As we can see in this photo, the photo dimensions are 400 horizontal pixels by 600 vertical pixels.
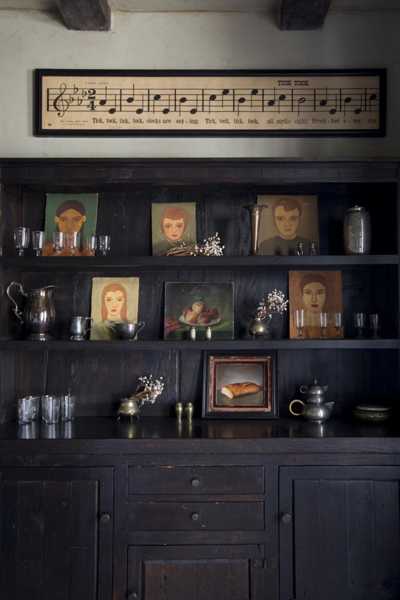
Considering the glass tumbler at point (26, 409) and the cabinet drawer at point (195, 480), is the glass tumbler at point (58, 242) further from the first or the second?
the cabinet drawer at point (195, 480)

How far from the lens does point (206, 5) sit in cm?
290

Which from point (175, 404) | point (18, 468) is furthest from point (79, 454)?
point (175, 404)

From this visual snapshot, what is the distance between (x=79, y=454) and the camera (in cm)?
240

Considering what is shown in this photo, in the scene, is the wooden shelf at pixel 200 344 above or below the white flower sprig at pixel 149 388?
above

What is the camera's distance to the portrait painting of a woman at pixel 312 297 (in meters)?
2.89

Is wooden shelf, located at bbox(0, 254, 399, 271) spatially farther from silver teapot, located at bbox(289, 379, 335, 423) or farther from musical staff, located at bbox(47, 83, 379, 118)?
musical staff, located at bbox(47, 83, 379, 118)

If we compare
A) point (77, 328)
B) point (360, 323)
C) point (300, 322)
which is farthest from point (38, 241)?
point (360, 323)

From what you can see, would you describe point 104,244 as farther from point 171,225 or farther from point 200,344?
point 200,344

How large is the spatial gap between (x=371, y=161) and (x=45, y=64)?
69.5 inches

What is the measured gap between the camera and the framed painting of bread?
2.84m

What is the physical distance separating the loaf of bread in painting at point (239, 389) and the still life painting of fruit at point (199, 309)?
10.2 inches

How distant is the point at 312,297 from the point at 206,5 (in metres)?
1.62

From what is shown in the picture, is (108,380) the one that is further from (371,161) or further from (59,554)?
(371,161)

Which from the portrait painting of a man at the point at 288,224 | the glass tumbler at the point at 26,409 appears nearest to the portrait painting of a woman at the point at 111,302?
the glass tumbler at the point at 26,409
